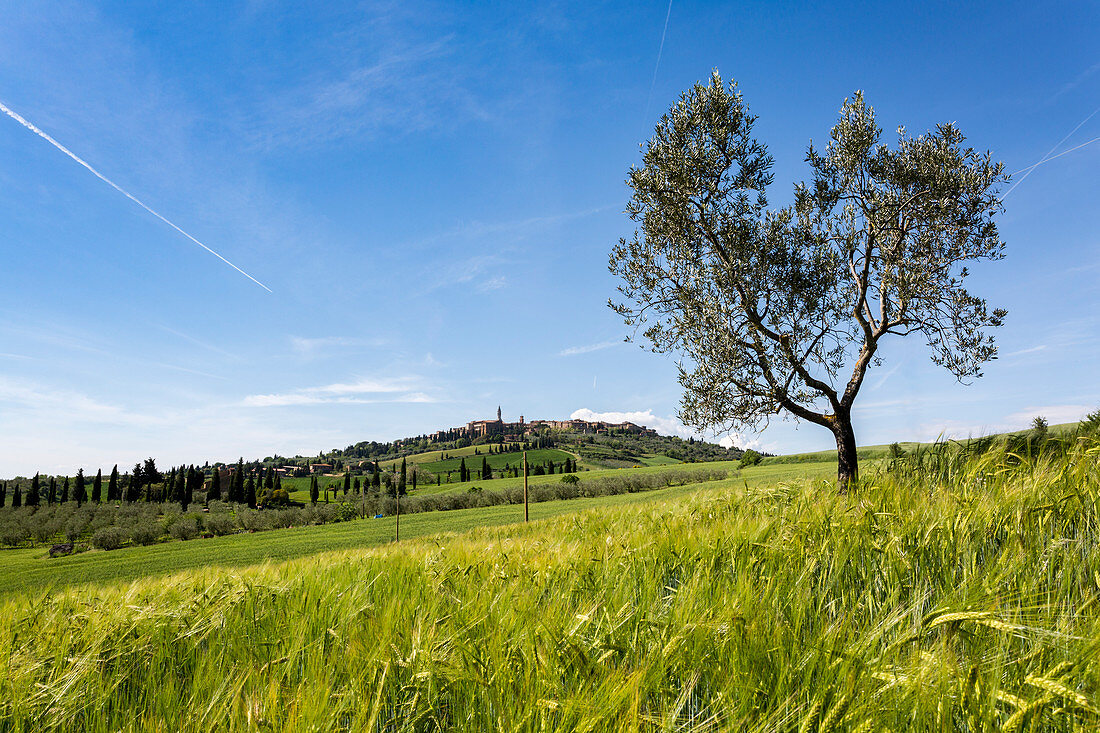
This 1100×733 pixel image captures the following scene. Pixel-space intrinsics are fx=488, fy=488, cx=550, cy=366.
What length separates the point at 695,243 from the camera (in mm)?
15727

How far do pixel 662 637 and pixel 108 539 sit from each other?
101 metres

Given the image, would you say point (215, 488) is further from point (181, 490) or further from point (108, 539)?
point (108, 539)

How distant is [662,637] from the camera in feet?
6.83

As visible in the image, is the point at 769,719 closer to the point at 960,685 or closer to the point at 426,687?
the point at 960,685

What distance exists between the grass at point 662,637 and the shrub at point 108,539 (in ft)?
312

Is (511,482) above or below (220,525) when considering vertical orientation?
above

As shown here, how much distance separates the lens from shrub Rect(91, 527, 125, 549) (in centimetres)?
7337

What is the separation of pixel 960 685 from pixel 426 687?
1891mm

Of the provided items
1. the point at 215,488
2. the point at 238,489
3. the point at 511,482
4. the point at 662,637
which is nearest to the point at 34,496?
the point at 215,488

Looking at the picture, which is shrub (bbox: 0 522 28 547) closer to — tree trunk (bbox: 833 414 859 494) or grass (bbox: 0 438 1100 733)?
grass (bbox: 0 438 1100 733)

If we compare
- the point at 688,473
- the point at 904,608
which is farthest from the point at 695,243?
the point at 688,473

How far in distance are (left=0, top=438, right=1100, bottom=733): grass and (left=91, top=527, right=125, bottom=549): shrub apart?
9513 cm

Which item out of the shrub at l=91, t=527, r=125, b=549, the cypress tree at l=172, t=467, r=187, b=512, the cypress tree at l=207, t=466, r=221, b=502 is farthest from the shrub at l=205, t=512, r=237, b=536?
the cypress tree at l=207, t=466, r=221, b=502

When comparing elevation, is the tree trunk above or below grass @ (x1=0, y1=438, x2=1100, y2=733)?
above
